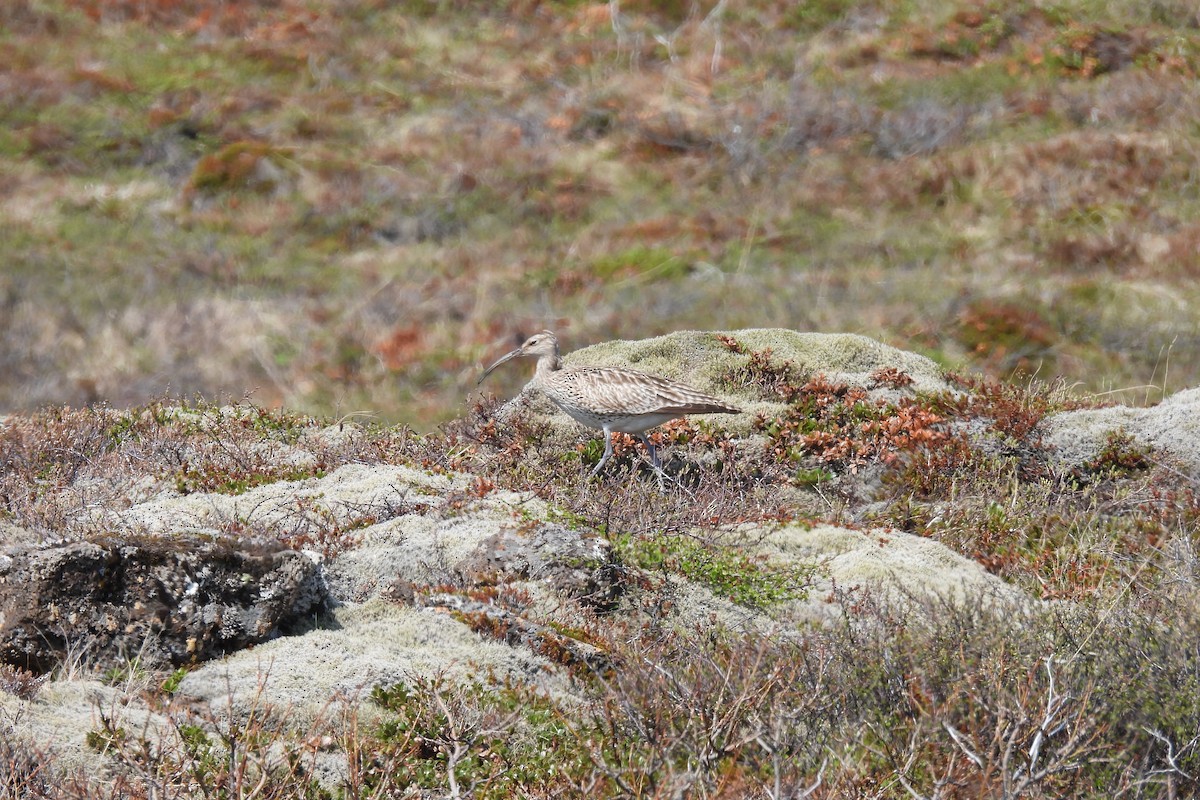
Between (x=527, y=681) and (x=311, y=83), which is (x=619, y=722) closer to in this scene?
(x=527, y=681)

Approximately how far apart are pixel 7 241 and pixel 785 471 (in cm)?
1476

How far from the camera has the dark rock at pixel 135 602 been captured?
19.1 feet

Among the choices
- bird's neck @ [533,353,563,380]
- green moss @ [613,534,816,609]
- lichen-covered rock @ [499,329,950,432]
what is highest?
green moss @ [613,534,816,609]

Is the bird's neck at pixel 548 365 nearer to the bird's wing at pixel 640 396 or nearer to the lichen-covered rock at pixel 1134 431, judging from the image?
the bird's wing at pixel 640 396

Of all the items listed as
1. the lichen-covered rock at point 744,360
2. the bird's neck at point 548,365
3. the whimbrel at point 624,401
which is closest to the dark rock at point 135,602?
the whimbrel at point 624,401

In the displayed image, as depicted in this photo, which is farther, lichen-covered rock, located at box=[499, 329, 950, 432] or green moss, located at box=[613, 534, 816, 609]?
lichen-covered rock, located at box=[499, 329, 950, 432]

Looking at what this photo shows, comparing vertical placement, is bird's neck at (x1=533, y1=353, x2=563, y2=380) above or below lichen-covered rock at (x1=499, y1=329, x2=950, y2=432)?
above

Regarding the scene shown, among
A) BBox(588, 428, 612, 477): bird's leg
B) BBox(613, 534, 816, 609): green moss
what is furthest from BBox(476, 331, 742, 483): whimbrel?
BBox(613, 534, 816, 609): green moss

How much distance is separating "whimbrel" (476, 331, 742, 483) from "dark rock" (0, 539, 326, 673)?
13.0 feet

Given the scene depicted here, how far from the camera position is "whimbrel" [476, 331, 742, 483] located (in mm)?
9883

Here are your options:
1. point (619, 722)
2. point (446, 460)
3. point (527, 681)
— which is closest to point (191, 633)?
point (527, 681)

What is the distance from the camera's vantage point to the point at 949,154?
2158cm

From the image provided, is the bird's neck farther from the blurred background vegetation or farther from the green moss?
the blurred background vegetation

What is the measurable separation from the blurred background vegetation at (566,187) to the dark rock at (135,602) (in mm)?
7985
